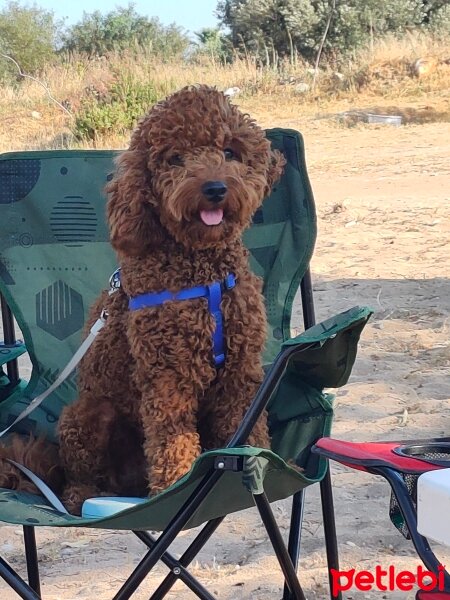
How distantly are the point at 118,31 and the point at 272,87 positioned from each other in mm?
14363

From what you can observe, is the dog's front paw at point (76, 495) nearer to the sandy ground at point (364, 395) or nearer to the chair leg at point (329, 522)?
the sandy ground at point (364, 395)

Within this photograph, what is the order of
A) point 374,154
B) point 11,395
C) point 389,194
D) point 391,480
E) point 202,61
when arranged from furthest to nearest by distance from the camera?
point 202,61, point 374,154, point 389,194, point 11,395, point 391,480

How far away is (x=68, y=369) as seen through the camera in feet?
8.84

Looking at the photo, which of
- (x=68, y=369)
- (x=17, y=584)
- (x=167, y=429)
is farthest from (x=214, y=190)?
(x=17, y=584)

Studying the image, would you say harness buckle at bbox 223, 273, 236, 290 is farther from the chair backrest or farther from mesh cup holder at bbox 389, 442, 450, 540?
mesh cup holder at bbox 389, 442, 450, 540

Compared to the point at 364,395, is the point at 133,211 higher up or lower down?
higher up

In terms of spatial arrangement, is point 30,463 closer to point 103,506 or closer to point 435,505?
point 103,506

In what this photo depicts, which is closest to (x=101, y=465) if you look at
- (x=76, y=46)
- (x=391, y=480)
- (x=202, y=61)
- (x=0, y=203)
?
(x=0, y=203)

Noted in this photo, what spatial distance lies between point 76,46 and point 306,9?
886 cm

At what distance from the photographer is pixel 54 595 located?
2.86m

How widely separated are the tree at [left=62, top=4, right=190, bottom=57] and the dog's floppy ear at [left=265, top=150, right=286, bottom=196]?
26.9m

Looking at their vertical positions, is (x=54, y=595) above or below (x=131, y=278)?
below

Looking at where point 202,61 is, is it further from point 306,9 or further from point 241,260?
point 241,260

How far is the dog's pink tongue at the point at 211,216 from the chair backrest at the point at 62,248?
1.66ft
